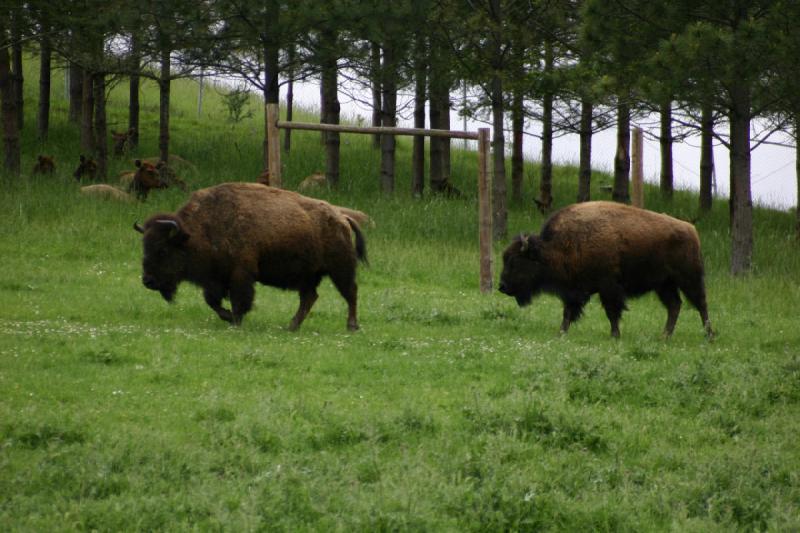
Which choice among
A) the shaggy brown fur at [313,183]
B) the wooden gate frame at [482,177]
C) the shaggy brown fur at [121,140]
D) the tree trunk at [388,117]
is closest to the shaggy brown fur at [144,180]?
the shaggy brown fur at [313,183]

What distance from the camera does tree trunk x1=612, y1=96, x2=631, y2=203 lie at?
2500 centimetres

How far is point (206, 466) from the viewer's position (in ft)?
24.1

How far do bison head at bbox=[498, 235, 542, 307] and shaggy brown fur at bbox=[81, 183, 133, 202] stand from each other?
11550 mm

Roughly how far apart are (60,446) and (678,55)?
14.6m

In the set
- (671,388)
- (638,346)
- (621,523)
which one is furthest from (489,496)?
(638,346)

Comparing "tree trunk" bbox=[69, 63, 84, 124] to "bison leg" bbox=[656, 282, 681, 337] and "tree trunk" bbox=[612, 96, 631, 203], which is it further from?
"bison leg" bbox=[656, 282, 681, 337]

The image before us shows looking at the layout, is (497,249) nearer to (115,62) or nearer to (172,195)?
(172,195)

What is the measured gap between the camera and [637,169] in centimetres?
1934

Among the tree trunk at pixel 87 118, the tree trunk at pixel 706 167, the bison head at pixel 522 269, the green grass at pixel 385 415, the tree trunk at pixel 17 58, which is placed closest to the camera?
the green grass at pixel 385 415

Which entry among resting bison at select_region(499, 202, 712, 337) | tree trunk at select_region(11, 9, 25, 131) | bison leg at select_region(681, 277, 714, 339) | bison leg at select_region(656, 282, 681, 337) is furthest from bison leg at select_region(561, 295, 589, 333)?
tree trunk at select_region(11, 9, 25, 131)

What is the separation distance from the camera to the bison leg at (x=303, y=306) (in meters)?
Result: 13.2

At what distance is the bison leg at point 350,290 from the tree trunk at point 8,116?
43.6ft

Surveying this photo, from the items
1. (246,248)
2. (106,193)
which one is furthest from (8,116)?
(246,248)

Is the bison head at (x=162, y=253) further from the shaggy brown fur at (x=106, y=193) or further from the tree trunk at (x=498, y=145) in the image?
the shaggy brown fur at (x=106, y=193)
